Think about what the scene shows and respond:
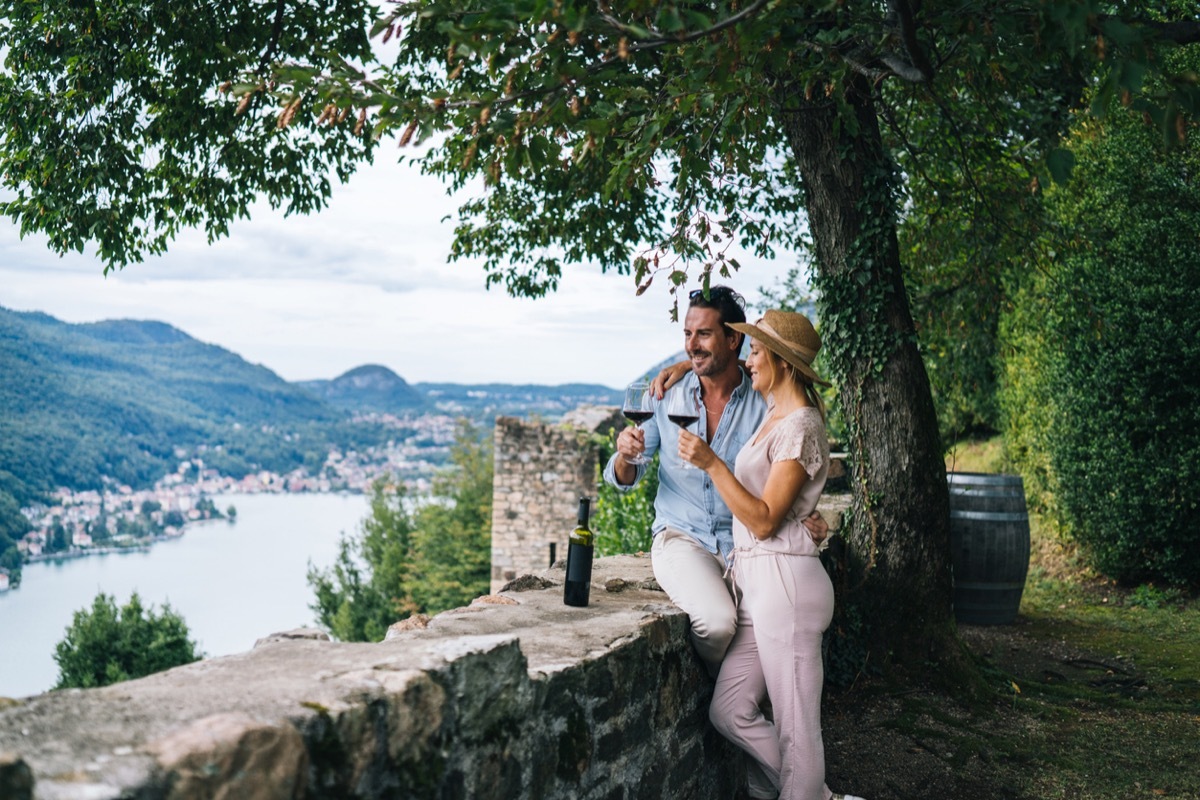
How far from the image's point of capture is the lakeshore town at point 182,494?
4216 cm

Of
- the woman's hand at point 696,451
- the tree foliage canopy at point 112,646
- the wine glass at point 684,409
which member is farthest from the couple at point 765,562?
the tree foliage canopy at point 112,646

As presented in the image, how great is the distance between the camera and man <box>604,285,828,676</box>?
136 inches

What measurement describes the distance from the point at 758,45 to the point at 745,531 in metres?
1.60

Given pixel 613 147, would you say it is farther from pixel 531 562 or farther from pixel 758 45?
pixel 531 562

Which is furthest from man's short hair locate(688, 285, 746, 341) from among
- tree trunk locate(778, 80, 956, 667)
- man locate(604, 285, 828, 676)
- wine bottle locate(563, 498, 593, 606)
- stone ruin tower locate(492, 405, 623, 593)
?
stone ruin tower locate(492, 405, 623, 593)

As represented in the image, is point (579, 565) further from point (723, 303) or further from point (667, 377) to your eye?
point (723, 303)

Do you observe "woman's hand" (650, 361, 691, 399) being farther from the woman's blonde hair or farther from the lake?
the lake

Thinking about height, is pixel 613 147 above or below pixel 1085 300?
above

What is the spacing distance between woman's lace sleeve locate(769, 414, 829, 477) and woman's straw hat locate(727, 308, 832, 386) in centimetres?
16

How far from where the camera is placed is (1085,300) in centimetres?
623

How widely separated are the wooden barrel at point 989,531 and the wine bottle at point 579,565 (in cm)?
360

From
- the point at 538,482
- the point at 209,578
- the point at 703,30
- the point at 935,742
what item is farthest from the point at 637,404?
the point at 209,578

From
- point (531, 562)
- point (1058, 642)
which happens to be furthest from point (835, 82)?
point (531, 562)

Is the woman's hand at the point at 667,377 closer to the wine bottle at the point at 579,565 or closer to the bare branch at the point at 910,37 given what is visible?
the wine bottle at the point at 579,565
